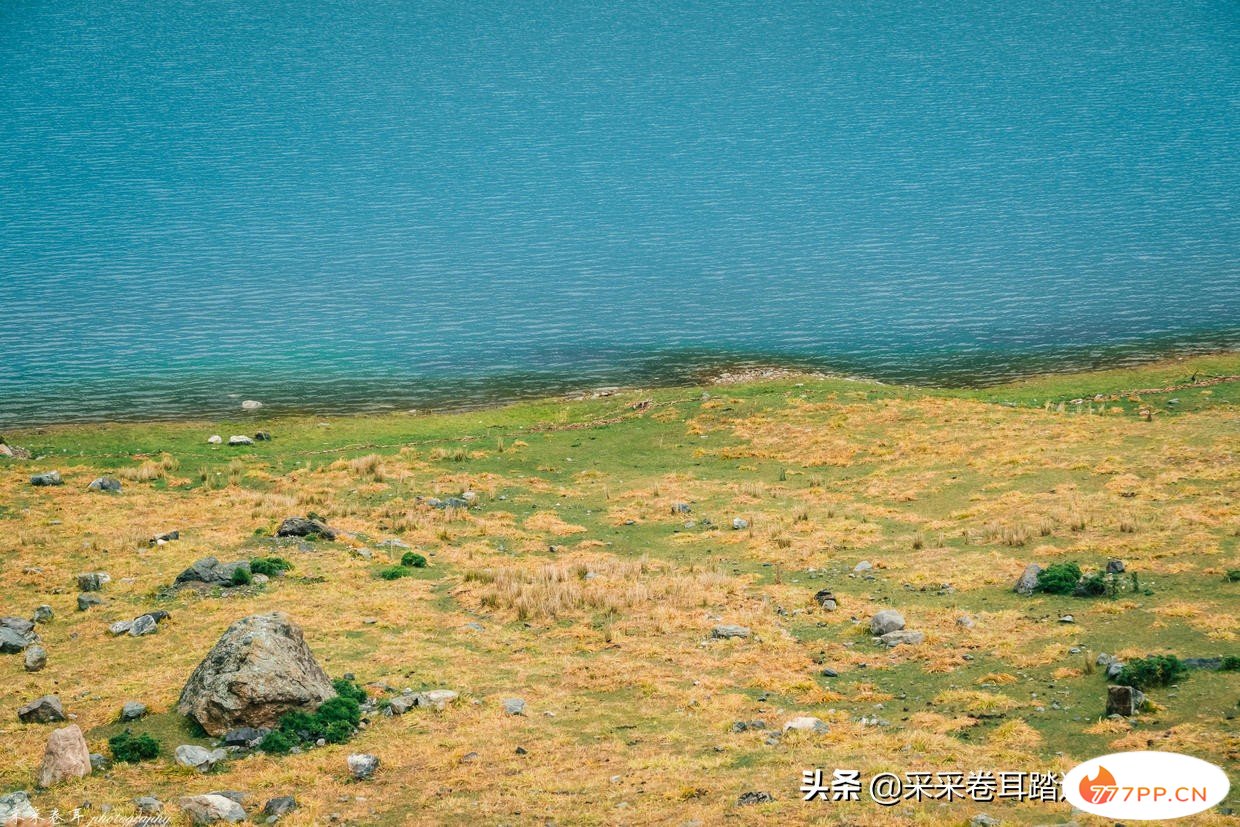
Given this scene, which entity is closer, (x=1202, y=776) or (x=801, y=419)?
(x=1202, y=776)

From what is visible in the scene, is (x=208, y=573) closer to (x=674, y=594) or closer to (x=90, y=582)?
(x=90, y=582)

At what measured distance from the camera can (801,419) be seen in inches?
2020

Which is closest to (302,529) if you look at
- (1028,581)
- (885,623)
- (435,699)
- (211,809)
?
(435,699)

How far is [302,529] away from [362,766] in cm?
1643

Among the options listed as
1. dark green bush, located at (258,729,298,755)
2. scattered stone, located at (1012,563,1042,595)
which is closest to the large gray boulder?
dark green bush, located at (258,729,298,755)

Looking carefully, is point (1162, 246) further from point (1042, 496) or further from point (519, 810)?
point (519, 810)

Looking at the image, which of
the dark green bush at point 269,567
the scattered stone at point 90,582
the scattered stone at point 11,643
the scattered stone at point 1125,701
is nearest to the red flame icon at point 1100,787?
the scattered stone at point 1125,701

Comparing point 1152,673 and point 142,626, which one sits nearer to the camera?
point 1152,673

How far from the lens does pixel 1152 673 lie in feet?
70.3

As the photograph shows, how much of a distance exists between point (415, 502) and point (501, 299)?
168 feet

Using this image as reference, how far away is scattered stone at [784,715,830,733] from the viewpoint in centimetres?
2175

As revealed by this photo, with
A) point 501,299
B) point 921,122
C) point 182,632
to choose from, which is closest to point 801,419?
point 182,632

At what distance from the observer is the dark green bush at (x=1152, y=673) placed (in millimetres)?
21359

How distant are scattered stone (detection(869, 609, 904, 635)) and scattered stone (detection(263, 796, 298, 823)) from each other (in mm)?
13564
